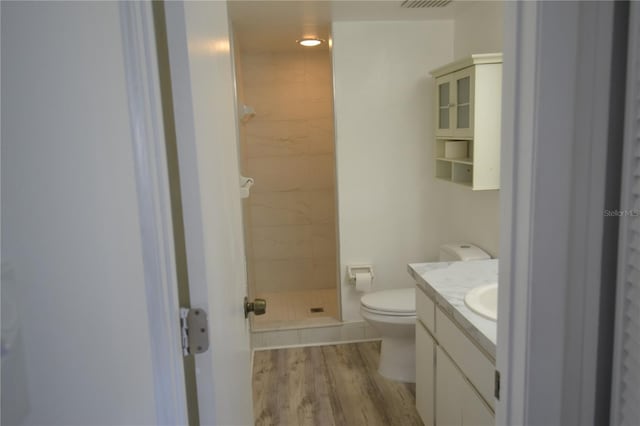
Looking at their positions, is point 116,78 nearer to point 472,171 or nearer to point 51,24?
point 51,24

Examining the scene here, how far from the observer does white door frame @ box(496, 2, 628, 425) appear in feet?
2.86

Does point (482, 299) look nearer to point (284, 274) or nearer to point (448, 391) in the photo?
point (448, 391)

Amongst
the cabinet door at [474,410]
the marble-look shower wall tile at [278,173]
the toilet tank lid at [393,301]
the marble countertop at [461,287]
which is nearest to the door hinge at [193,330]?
the marble countertop at [461,287]

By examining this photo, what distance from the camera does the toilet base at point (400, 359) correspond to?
9.66 feet

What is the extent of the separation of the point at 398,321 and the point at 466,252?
590mm

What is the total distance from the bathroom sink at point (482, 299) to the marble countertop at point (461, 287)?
0.02 metres

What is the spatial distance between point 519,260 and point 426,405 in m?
1.61

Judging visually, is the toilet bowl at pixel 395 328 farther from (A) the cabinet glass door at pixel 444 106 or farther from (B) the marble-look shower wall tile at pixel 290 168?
(B) the marble-look shower wall tile at pixel 290 168

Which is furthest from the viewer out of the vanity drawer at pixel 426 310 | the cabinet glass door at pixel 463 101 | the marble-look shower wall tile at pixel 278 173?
the marble-look shower wall tile at pixel 278 173

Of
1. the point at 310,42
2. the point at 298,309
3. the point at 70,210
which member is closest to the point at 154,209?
the point at 70,210

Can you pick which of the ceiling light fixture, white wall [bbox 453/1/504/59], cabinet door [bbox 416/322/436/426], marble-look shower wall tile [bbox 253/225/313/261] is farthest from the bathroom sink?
marble-look shower wall tile [bbox 253/225/313/261]

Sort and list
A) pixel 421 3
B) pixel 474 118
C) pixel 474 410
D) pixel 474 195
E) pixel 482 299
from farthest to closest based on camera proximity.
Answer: pixel 474 195 → pixel 421 3 → pixel 474 118 → pixel 482 299 → pixel 474 410

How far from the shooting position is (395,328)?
9.36 feet

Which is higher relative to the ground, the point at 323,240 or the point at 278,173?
the point at 278,173
